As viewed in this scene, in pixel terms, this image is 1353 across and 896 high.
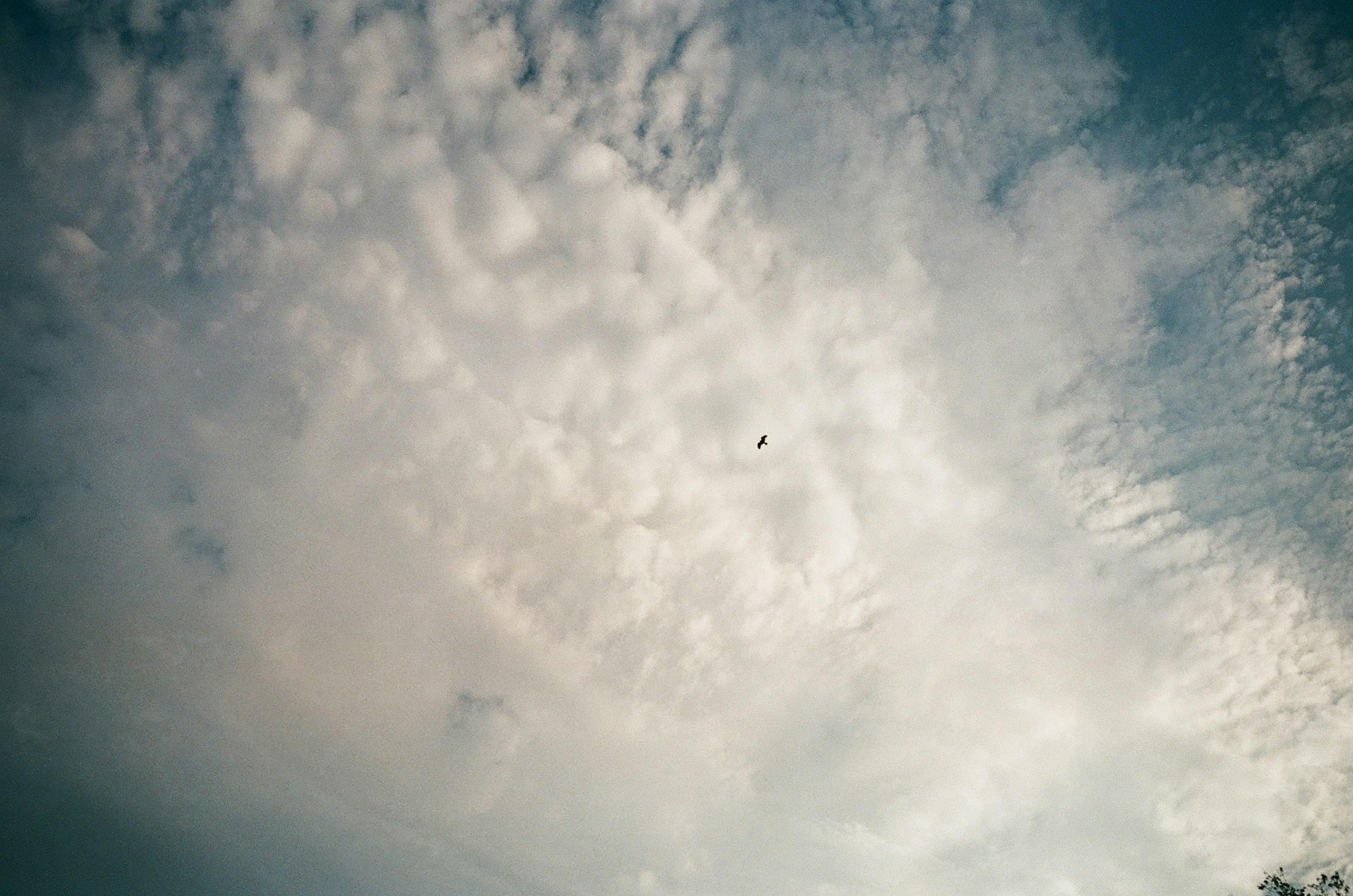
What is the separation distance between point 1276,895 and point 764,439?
175 ft

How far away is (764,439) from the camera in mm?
27984

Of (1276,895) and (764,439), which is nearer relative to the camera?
(764,439)

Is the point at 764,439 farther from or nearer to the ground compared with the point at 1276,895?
farther from the ground

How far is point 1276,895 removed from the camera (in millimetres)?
39781
